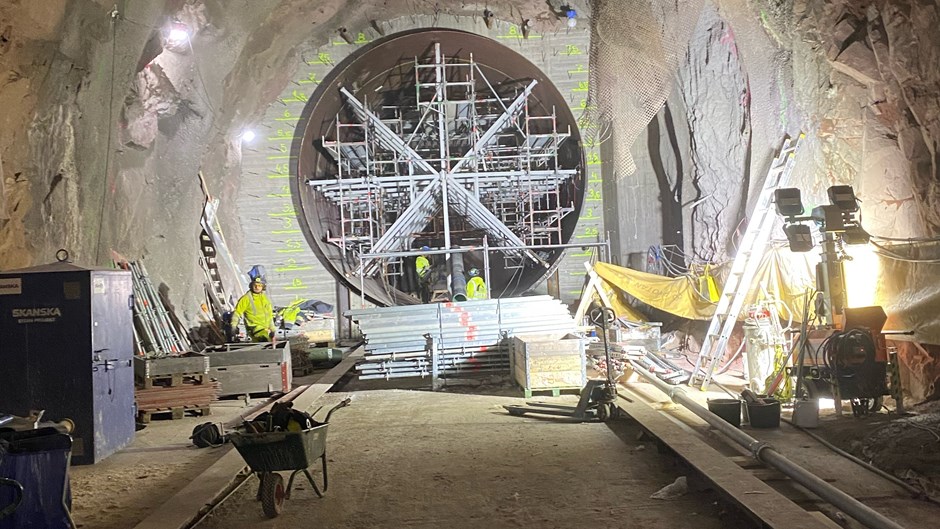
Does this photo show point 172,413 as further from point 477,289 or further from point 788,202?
point 788,202

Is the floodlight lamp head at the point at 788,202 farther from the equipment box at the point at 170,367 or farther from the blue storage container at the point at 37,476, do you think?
the blue storage container at the point at 37,476

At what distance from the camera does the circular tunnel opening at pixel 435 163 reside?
45.6ft

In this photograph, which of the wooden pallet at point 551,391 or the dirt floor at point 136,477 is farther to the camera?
the wooden pallet at point 551,391

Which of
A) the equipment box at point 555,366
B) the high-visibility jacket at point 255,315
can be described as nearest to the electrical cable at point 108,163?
the high-visibility jacket at point 255,315

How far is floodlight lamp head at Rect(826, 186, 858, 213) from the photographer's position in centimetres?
606

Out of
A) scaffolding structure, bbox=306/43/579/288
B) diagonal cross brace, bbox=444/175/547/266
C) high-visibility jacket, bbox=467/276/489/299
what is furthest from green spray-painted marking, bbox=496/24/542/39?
high-visibility jacket, bbox=467/276/489/299

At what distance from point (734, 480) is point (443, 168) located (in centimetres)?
1050

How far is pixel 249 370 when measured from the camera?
7.88m

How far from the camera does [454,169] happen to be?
13.9m

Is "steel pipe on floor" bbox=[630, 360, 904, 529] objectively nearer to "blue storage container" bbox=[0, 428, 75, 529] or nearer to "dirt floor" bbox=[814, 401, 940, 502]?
"dirt floor" bbox=[814, 401, 940, 502]

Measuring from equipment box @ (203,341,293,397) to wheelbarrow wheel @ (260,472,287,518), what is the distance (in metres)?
4.00

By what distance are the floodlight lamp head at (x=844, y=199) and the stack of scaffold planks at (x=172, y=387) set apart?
6.11 metres

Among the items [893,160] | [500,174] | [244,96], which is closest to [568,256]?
[500,174]

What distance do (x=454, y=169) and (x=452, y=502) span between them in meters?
10.3
